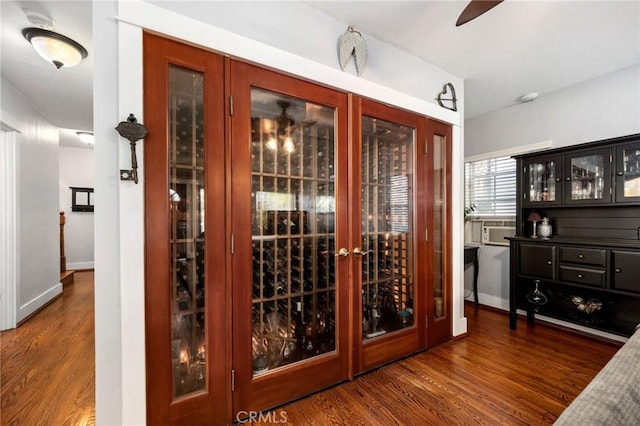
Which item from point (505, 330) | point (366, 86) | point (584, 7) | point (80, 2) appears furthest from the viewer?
point (505, 330)

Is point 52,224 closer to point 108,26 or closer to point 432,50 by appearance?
point 108,26

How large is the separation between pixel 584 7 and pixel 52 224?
20.4ft

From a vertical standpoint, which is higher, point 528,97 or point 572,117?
point 528,97

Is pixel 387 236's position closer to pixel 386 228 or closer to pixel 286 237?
pixel 386 228

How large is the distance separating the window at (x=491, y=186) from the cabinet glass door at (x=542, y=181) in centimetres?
42

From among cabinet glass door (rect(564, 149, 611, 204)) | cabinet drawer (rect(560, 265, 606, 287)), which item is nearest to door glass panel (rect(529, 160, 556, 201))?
cabinet glass door (rect(564, 149, 611, 204))

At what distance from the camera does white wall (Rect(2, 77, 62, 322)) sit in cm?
309

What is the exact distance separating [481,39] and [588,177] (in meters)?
1.71

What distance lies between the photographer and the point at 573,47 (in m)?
2.25

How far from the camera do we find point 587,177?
2.60m

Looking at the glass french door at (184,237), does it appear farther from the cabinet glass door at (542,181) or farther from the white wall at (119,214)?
the cabinet glass door at (542,181)

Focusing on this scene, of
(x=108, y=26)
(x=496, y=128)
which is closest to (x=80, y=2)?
(x=108, y=26)

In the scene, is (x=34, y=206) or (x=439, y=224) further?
(x=34, y=206)

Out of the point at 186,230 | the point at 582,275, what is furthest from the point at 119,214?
the point at 582,275
